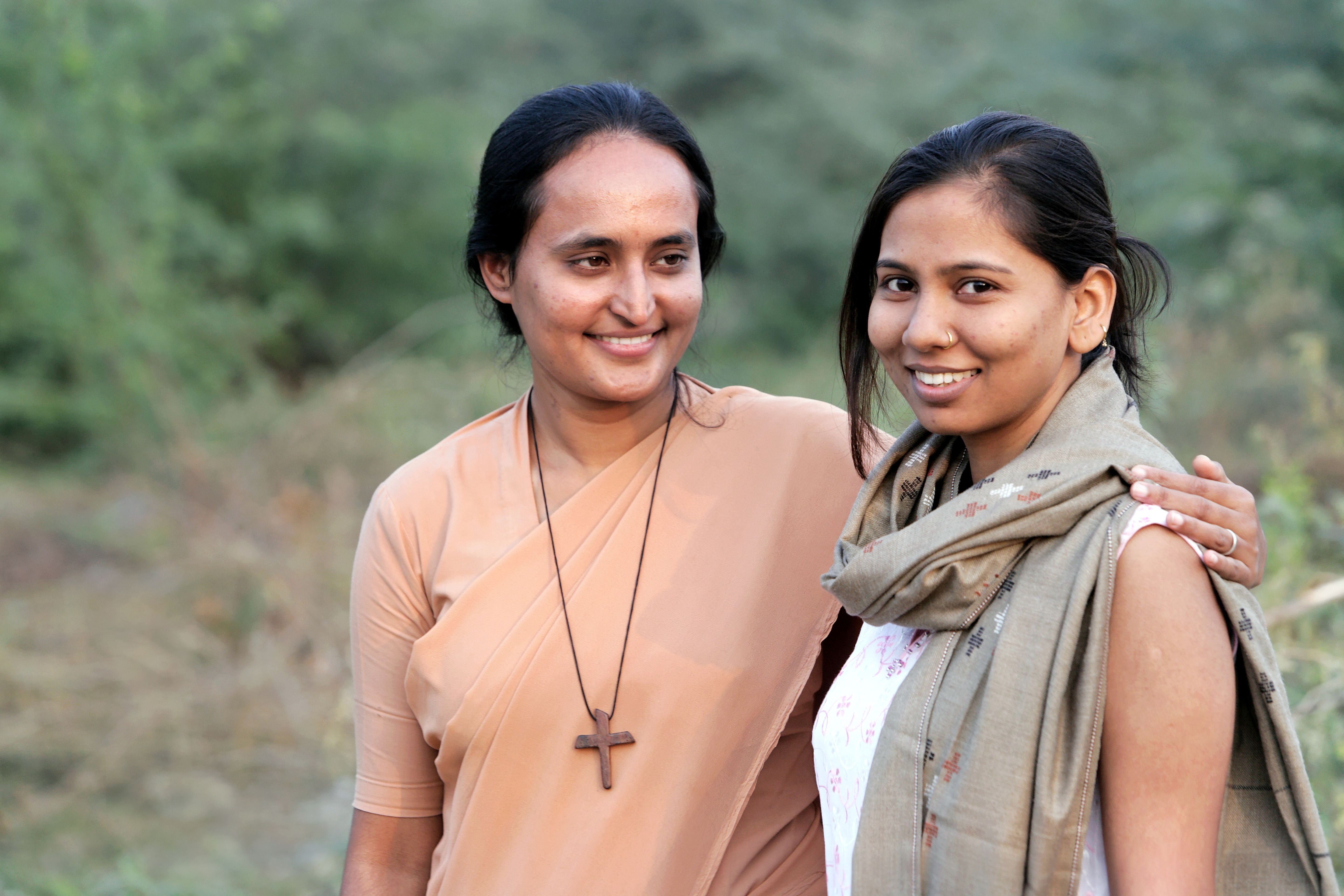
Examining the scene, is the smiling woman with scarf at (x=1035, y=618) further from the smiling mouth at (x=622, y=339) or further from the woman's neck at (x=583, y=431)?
the woman's neck at (x=583, y=431)

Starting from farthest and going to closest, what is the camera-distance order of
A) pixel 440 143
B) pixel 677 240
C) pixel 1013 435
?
pixel 440 143 → pixel 677 240 → pixel 1013 435

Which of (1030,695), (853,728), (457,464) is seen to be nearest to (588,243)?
(457,464)

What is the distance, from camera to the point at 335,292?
11.8m

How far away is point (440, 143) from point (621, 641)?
10.3m

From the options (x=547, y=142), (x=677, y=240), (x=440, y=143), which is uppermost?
(x=440, y=143)

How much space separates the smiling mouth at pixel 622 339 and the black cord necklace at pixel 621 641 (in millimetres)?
226

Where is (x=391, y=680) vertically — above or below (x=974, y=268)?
below

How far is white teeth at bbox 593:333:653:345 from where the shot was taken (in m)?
2.18

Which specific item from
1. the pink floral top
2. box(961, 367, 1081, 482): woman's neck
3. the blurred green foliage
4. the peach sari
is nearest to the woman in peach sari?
the peach sari

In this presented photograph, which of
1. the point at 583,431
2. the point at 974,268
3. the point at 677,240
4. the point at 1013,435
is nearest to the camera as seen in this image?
the point at 974,268

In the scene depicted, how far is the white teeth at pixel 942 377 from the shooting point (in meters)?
1.63

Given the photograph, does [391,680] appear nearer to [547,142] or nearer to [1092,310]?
[547,142]

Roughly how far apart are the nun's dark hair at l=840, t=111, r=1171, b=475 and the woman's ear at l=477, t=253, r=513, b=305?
0.72 metres

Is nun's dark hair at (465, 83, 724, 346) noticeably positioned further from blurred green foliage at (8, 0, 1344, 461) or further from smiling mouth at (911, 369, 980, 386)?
blurred green foliage at (8, 0, 1344, 461)
